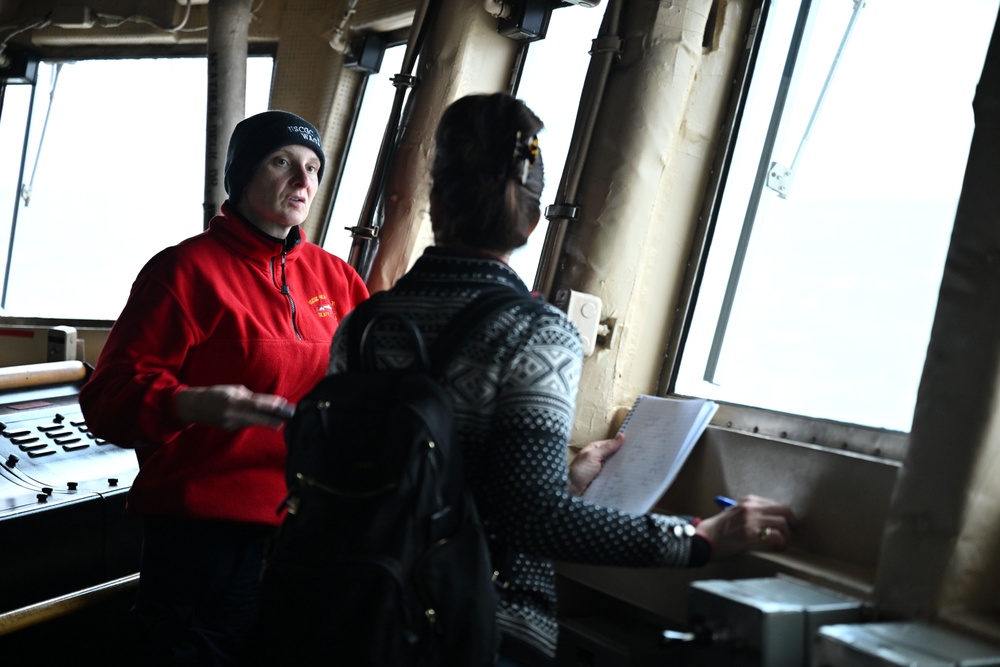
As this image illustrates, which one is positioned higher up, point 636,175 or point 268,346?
point 636,175

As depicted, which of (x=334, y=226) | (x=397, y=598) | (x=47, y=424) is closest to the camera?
(x=397, y=598)

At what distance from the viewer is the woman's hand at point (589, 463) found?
1956 millimetres

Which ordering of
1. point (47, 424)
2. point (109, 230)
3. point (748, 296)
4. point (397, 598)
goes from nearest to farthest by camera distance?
1. point (397, 598)
2. point (748, 296)
3. point (47, 424)
4. point (109, 230)

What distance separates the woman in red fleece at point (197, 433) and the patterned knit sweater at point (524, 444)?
23.8 inches

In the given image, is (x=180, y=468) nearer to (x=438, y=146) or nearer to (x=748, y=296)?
(x=438, y=146)

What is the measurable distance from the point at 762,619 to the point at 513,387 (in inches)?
18.9

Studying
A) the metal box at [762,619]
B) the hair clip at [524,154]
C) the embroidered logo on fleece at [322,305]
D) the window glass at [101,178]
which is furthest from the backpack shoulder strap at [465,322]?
the window glass at [101,178]

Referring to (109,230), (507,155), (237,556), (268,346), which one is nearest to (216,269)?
(268,346)

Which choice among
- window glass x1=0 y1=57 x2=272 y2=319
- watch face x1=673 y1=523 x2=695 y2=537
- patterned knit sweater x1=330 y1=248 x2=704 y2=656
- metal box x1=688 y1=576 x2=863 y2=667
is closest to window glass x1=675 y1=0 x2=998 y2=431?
metal box x1=688 y1=576 x2=863 y2=667

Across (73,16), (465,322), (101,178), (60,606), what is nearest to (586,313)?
(465,322)

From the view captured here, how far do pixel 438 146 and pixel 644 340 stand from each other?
1122 mm

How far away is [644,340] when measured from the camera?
7.82 feet

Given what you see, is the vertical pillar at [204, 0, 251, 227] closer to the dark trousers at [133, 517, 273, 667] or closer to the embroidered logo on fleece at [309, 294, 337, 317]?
the embroidered logo on fleece at [309, 294, 337, 317]

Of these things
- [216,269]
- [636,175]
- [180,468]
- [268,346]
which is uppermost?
[636,175]
